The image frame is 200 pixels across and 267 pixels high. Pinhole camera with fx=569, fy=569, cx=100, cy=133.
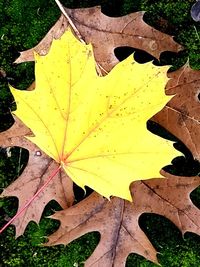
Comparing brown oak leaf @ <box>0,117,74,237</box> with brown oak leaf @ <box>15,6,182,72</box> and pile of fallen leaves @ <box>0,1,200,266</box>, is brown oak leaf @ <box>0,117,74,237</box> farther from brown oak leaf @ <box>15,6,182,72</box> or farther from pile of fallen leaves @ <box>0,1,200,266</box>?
brown oak leaf @ <box>15,6,182,72</box>

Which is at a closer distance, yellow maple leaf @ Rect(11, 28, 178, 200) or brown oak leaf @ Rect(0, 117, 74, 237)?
yellow maple leaf @ Rect(11, 28, 178, 200)

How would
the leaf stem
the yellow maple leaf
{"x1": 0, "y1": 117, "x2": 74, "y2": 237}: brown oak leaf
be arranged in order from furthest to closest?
{"x1": 0, "y1": 117, "x2": 74, "y2": 237}: brown oak leaf, the leaf stem, the yellow maple leaf

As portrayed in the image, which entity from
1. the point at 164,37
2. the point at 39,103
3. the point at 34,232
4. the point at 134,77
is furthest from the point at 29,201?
the point at 164,37

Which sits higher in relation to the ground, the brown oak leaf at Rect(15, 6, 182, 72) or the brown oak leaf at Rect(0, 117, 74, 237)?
the brown oak leaf at Rect(15, 6, 182, 72)

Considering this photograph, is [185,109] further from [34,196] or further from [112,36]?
[34,196]

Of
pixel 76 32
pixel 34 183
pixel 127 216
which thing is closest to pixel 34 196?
pixel 34 183

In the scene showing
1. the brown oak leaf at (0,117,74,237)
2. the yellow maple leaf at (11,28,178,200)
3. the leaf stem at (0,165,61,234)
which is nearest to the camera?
the yellow maple leaf at (11,28,178,200)

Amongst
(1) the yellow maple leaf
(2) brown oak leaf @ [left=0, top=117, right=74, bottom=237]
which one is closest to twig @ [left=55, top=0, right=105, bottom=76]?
(1) the yellow maple leaf

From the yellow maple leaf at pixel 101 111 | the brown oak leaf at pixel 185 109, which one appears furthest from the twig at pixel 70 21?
the brown oak leaf at pixel 185 109
